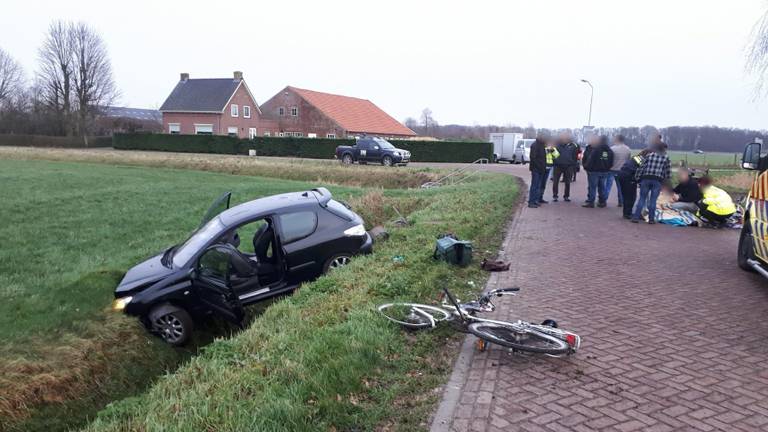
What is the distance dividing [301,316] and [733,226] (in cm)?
1003

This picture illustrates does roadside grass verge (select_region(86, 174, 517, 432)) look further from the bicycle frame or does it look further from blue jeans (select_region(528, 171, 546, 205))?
blue jeans (select_region(528, 171, 546, 205))

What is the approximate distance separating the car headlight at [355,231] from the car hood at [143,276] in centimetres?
236

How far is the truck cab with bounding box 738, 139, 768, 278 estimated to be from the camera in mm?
6727

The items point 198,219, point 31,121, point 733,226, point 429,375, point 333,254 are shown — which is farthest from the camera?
point 31,121

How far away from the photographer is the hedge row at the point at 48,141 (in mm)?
60594

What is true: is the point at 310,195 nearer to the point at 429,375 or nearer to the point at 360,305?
the point at 360,305

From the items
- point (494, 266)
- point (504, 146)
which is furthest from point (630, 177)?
point (504, 146)

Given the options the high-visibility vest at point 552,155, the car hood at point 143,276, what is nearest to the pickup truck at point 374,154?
the high-visibility vest at point 552,155

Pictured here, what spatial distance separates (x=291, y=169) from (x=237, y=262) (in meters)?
23.9

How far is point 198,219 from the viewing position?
14430mm

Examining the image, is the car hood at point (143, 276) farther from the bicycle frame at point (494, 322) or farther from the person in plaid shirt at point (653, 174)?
the person in plaid shirt at point (653, 174)

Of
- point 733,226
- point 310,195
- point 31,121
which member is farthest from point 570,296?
point 31,121

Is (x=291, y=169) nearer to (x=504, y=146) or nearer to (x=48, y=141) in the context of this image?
(x=504, y=146)

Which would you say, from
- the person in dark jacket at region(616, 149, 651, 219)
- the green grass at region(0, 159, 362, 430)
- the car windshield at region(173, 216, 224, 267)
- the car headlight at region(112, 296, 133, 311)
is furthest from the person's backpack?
the person in dark jacket at region(616, 149, 651, 219)
